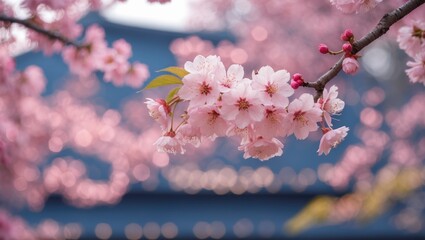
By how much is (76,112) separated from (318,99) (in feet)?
22.4

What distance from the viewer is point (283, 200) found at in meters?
10.0

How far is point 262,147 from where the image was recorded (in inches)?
65.4

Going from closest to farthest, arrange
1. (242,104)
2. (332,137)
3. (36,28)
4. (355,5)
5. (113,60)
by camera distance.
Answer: (242,104)
(332,137)
(355,5)
(36,28)
(113,60)

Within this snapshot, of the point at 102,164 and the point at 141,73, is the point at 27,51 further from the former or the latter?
the point at 141,73

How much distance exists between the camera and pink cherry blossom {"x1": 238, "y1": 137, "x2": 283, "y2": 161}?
5.42 feet

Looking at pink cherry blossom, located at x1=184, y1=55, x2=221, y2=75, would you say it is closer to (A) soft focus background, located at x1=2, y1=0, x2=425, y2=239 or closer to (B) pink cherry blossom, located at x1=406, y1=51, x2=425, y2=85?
(B) pink cherry blossom, located at x1=406, y1=51, x2=425, y2=85

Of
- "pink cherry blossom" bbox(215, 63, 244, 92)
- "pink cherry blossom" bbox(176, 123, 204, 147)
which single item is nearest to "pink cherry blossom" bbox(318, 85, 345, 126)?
"pink cherry blossom" bbox(215, 63, 244, 92)

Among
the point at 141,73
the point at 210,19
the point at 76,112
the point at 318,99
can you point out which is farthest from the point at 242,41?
the point at 318,99

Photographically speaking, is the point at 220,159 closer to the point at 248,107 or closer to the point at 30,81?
the point at 30,81

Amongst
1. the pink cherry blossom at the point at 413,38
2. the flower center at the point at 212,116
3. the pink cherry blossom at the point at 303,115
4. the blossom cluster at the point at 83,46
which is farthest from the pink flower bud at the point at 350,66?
the blossom cluster at the point at 83,46

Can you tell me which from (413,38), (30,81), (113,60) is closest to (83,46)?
(113,60)

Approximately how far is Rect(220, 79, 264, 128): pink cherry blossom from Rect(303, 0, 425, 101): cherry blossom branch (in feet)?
0.48

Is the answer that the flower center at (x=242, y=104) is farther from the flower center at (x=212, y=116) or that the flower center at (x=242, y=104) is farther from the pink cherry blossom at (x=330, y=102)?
the pink cherry blossom at (x=330, y=102)

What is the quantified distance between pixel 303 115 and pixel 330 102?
3.0 inches
